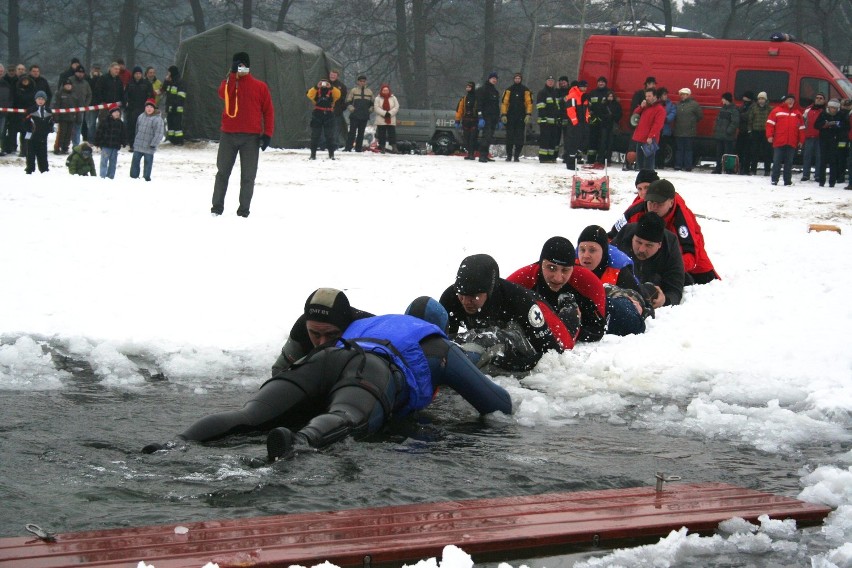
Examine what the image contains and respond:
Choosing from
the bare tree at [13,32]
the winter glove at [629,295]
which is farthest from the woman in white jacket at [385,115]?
the bare tree at [13,32]

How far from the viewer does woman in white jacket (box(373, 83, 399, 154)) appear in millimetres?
27047

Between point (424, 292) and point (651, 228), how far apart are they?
2334 millimetres

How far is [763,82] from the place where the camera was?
24047 millimetres

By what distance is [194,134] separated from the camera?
2861 centimetres

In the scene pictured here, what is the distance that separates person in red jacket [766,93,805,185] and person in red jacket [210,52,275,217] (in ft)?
38.0

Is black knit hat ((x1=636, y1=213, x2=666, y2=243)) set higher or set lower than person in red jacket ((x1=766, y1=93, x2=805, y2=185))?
lower

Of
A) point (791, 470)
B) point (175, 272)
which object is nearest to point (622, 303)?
point (791, 470)

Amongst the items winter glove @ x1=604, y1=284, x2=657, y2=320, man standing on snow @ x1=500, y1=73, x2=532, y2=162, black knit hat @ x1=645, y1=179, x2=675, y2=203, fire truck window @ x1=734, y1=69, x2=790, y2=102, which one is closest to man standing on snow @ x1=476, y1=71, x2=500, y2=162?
man standing on snow @ x1=500, y1=73, x2=532, y2=162

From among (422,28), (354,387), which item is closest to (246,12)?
(422,28)

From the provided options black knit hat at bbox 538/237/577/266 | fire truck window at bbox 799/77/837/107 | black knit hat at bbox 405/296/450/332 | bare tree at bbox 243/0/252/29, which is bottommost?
black knit hat at bbox 405/296/450/332

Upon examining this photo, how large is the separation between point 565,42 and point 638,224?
35774mm

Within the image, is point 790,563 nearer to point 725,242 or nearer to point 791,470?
point 791,470

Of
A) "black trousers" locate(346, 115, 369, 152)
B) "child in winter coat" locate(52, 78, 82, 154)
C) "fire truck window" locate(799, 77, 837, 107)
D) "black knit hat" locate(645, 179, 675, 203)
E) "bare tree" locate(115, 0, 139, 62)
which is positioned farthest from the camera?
"bare tree" locate(115, 0, 139, 62)

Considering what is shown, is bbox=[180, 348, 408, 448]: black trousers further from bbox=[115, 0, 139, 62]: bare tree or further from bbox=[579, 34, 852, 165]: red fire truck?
bbox=[115, 0, 139, 62]: bare tree
